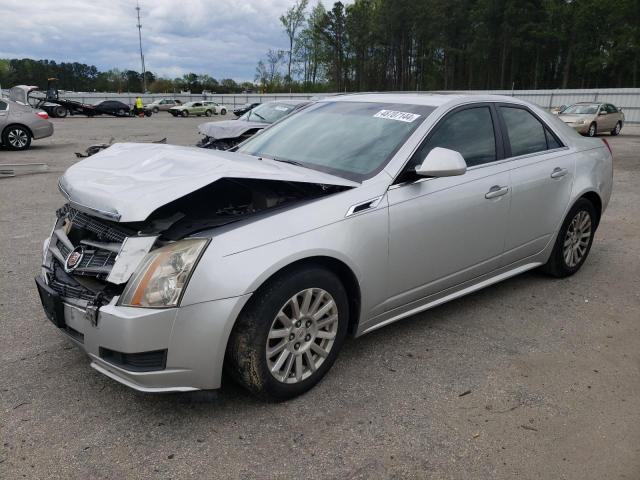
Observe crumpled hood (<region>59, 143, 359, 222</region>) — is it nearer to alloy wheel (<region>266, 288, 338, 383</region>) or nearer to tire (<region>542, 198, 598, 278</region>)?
alloy wheel (<region>266, 288, 338, 383</region>)

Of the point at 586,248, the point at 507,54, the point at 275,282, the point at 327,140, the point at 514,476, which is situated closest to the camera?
the point at 514,476

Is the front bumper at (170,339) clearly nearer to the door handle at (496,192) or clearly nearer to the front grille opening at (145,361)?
the front grille opening at (145,361)

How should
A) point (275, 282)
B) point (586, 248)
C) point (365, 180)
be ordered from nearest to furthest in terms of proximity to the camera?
1. point (275, 282)
2. point (365, 180)
3. point (586, 248)

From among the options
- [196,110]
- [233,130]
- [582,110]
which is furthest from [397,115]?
[196,110]

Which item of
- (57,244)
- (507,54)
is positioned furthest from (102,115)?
(507,54)

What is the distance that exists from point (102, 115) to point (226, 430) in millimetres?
42895

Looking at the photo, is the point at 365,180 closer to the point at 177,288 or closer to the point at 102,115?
the point at 177,288

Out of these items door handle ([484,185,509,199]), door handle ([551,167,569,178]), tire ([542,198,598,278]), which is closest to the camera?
door handle ([484,185,509,199])

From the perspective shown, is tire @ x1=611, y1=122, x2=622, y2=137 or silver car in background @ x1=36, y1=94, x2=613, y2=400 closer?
silver car in background @ x1=36, y1=94, x2=613, y2=400

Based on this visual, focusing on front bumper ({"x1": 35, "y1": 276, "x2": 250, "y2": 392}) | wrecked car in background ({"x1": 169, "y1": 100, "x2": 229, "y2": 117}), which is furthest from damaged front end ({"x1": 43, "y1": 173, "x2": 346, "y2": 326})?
wrecked car in background ({"x1": 169, "y1": 100, "x2": 229, "y2": 117})

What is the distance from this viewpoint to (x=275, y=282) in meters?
2.64

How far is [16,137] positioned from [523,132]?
15.3m

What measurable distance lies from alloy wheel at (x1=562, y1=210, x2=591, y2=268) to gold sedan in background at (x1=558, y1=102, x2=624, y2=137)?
58.0ft

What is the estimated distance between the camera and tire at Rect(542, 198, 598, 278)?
4.59 metres
